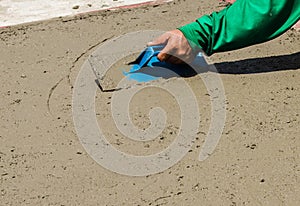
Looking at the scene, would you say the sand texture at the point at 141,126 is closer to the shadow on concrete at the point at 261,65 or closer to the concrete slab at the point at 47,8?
the shadow on concrete at the point at 261,65

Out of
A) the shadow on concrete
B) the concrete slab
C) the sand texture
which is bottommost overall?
the concrete slab

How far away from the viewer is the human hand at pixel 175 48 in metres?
3.69

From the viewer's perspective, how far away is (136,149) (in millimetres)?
3158

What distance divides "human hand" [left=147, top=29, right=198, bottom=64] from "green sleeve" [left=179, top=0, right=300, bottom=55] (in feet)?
0.12

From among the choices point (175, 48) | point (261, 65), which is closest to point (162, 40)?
point (175, 48)

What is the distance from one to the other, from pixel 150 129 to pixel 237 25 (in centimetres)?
83

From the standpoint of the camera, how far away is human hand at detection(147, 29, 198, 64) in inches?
145

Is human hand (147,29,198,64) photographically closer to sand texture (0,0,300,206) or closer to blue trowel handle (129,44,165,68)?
blue trowel handle (129,44,165,68)

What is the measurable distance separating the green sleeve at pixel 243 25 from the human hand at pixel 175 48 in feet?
0.12

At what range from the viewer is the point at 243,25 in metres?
3.60

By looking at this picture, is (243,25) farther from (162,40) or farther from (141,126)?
(141,126)

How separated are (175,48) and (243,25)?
1.36ft

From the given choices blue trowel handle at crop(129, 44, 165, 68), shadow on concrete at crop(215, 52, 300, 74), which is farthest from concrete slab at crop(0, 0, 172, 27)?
shadow on concrete at crop(215, 52, 300, 74)

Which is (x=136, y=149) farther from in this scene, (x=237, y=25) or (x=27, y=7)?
(x=27, y=7)
